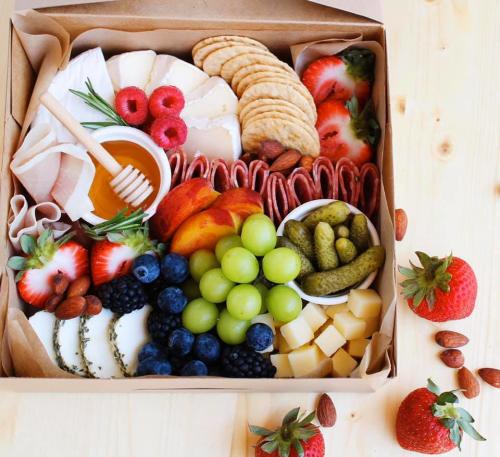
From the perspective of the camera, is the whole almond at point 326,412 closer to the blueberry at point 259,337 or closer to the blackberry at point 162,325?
the blueberry at point 259,337

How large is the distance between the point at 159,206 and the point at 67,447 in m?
0.42

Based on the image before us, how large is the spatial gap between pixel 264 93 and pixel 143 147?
23 centimetres

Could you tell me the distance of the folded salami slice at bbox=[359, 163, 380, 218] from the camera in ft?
3.85

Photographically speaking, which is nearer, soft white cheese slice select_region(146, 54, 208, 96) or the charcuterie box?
the charcuterie box

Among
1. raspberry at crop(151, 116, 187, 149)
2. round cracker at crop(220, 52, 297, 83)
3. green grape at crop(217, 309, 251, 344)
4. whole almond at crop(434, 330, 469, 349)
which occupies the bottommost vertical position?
whole almond at crop(434, 330, 469, 349)

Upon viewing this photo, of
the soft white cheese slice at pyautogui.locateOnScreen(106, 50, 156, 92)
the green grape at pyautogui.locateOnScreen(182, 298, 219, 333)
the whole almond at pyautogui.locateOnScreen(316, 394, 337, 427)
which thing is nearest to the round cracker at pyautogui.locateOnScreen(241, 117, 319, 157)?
the soft white cheese slice at pyautogui.locateOnScreen(106, 50, 156, 92)

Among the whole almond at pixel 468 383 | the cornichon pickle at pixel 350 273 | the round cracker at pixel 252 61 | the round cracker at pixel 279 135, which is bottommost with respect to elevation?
the whole almond at pixel 468 383

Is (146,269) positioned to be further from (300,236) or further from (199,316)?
(300,236)

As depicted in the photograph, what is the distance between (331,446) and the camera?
1100 mm

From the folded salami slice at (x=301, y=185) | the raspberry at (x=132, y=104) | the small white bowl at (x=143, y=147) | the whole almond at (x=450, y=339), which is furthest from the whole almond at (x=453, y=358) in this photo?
the raspberry at (x=132, y=104)

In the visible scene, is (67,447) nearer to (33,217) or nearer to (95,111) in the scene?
(33,217)

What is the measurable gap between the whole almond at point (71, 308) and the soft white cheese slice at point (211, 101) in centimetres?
38

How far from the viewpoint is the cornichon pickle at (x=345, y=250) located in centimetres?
111

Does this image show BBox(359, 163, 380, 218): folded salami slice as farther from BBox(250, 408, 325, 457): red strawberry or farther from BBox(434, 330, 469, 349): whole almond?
BBox(250, 408, 325, 457): red strawberry
